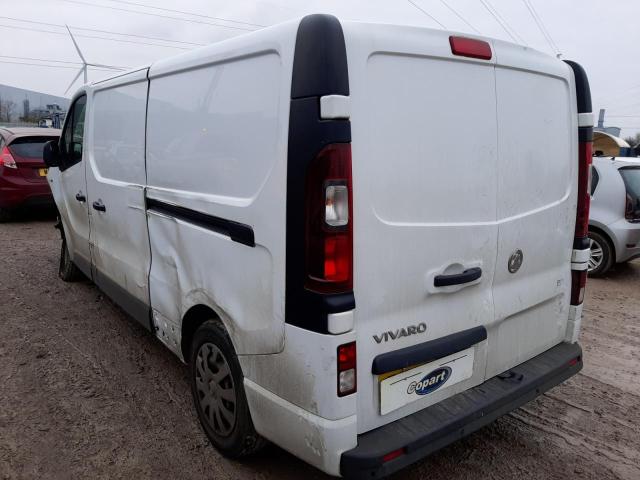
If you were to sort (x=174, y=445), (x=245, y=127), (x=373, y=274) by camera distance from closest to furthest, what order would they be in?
(x=373, y=274)
(x=245, y=127)
(x=174, y=445)

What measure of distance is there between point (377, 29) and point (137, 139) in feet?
6.25

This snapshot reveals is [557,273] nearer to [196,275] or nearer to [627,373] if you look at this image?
[627,373]

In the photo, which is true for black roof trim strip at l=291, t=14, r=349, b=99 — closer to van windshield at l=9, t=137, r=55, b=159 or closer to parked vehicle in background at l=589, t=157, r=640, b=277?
parked vehicle in background at l=589, t=157, r=640, b=277

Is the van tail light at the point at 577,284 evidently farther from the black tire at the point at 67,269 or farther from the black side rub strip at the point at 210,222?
the black tire at the point at 67,269

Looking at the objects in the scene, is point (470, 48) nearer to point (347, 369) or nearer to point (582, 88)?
point (582, 88)

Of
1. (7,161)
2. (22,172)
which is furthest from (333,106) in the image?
(7,161)

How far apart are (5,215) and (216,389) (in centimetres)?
798

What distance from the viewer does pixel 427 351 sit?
2.08 metres

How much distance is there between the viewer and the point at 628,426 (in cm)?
294

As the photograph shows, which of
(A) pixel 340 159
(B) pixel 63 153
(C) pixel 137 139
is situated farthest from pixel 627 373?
(B) pixel 63 153

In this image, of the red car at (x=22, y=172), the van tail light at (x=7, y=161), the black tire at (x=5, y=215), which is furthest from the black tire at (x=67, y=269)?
the black tire at (x=5, y=215)

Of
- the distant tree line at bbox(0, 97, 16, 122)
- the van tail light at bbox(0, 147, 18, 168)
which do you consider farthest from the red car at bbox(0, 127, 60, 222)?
the distant tree line at bbox(0, 97, 16, 122)

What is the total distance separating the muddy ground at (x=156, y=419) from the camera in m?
2.50

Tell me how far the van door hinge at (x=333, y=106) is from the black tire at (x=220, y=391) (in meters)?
1.19
